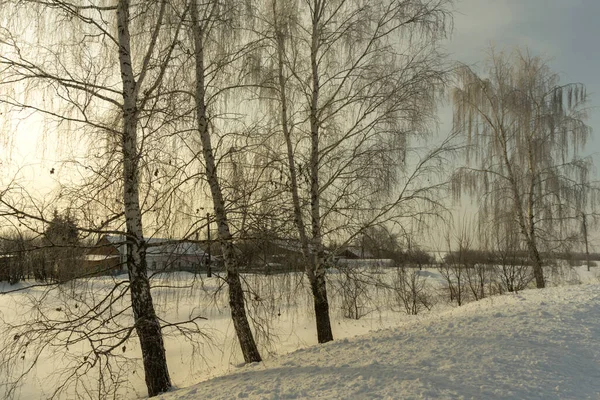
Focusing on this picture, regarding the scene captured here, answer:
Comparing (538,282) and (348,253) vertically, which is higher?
(348,253)

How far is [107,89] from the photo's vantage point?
18.4 ft

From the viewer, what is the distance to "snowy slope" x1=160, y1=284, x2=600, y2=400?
12.2ft

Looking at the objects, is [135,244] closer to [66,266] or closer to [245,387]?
[66,266]

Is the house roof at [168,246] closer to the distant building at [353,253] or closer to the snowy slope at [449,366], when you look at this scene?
the snowy slope at [449,366]

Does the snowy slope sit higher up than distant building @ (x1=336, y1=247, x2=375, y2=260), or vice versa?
distant building @ (x1=336, y1=247, x2=375, y2=260)

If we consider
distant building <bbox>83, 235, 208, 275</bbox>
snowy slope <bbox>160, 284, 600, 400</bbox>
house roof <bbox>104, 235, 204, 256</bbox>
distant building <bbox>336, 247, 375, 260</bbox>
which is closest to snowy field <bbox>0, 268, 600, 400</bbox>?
snowy slope <bbox>160, 284, 600, 400</bbox>

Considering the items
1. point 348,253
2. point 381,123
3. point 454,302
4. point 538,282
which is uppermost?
point 381,123

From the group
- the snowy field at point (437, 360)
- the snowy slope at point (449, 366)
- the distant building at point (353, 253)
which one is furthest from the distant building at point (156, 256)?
the distant building at point (353, 253)

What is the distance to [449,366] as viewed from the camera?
422 cm

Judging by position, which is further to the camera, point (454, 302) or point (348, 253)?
point (454, 302)

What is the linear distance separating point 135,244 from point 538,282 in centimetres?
1255

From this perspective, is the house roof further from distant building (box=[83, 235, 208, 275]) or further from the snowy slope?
the snowy slope

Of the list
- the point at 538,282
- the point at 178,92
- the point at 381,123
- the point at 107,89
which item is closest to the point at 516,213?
the point at 538,282

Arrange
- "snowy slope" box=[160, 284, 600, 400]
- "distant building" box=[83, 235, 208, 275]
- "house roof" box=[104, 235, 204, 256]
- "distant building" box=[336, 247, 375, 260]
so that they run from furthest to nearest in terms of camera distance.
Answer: "distant building" box=[336, 247, 375, 260] < "house roof" box=[104, 235, 204, 256] < "distant building" box=[83, 235, 208, 275] < "snowy slope" box=[160, 284, 600, 400]
